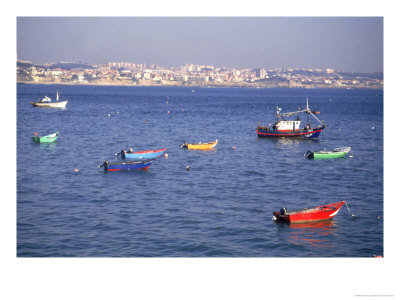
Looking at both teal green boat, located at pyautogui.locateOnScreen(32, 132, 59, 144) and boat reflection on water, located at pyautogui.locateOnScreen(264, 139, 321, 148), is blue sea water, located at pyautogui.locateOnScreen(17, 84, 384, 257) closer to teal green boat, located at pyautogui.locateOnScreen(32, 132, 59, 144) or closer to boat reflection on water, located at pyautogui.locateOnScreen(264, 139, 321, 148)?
boat reflection on water, located at pyautogui.locateOnScreen(264, 139, 321, 148)

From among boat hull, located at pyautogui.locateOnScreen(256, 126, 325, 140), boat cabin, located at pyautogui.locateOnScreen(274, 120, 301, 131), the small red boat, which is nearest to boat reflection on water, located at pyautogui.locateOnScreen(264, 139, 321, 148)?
boat hull, located at pyautogui.locateOnScreen(256, 126, 325, 140)

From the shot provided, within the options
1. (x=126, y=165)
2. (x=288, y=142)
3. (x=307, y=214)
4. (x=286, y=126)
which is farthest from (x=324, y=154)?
(x=307, y=214)

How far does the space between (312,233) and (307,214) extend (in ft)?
3.72

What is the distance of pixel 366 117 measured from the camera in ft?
204

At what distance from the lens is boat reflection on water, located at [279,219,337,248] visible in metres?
16.5

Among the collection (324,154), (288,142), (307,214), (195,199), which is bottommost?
(307,214)

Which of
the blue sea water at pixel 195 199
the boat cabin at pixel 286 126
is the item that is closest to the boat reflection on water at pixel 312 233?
the blue sea water at pixel 195 199

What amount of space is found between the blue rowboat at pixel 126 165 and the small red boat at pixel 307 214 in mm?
10407

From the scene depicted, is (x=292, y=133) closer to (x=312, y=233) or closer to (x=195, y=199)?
(x=195, y=199)

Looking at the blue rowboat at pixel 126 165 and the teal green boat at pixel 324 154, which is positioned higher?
the teal green boat at pixel 324 154

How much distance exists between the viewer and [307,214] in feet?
60.5

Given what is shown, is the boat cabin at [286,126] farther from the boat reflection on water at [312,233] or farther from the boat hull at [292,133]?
the boat reflection on water at [312,233]

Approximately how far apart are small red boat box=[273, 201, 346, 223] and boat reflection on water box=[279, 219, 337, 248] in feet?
0.53

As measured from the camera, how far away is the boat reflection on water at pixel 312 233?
648 inches
